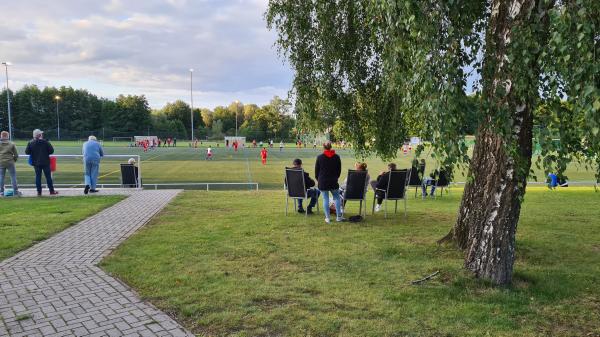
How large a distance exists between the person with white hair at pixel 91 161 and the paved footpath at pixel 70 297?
5819 millimetres

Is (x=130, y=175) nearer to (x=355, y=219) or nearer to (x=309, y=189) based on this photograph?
(x=309, y=189)

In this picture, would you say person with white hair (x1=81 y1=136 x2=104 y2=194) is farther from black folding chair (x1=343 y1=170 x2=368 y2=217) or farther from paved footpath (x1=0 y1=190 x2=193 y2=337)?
black folding chair (x1=343 y1=170 x2=368 y2=217)

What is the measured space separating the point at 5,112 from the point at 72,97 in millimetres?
13442

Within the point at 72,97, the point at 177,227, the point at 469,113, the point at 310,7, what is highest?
the point at 72,97

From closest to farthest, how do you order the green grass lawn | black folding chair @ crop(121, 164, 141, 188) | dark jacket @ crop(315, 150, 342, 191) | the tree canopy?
the tree canopy
the green grass lawn
dark jacket @ crop(315, 150, 342, 191)
black folding chair @ crop(121, 164, 141, 188)

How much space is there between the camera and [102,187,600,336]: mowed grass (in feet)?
12.2

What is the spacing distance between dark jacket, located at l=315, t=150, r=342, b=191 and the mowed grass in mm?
746

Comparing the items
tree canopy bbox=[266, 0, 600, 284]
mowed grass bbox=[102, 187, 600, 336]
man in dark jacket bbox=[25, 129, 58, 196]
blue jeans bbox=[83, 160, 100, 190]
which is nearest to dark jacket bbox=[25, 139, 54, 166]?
man in dark jacket bbox=[25, 129, 58, 196]

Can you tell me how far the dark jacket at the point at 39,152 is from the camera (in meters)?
11.7

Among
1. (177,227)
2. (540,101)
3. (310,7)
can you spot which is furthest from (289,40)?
(540,101)

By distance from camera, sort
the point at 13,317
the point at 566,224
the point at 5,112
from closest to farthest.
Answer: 1. the point at 13,317
2. the point at 566,224
3. the point at 5,112

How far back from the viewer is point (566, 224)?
827cm

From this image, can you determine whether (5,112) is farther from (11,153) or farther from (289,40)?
(289,40)

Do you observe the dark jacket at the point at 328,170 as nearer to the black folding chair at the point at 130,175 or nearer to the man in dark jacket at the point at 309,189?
the man in dark jacket at the point at 309,189
